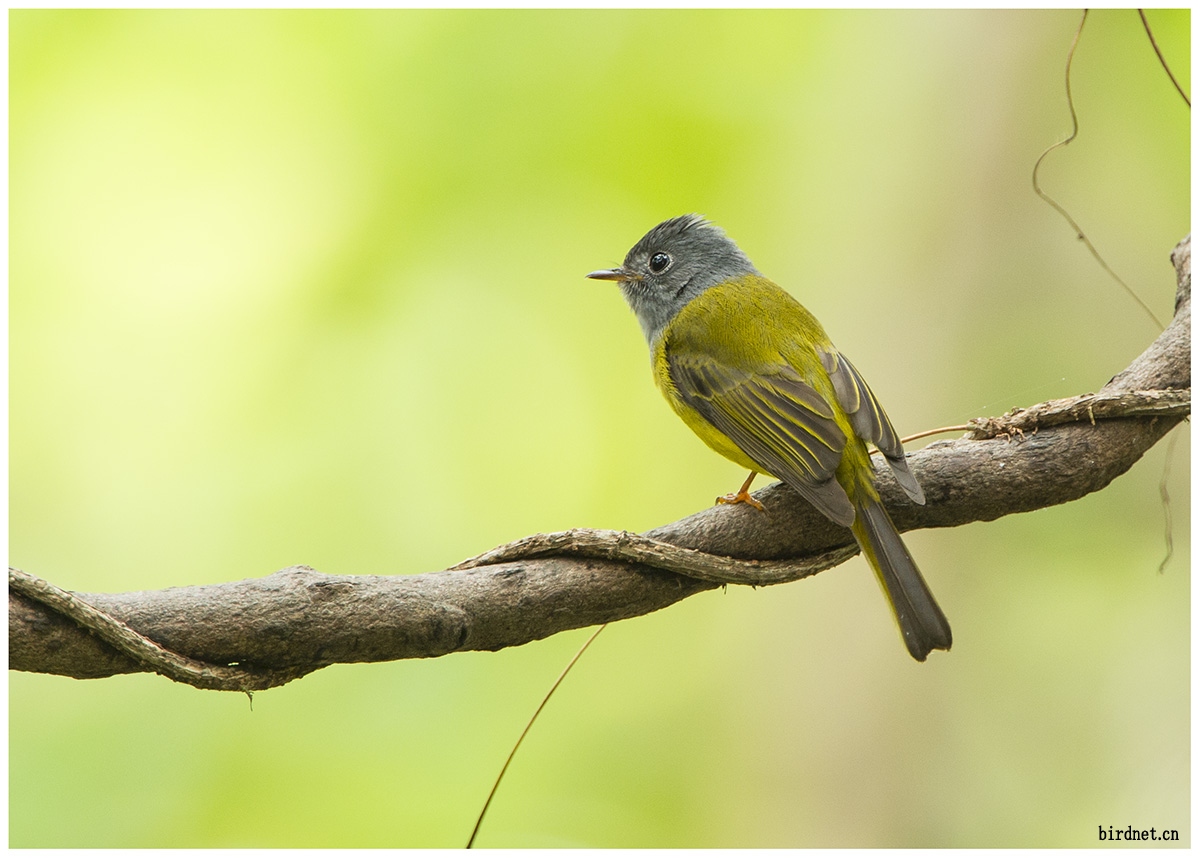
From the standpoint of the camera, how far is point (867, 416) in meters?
2.64

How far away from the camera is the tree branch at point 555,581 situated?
4.87 feet

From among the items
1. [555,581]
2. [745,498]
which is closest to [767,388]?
[745,498]

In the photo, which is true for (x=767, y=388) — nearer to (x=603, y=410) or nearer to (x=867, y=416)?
(x=867, y=416)

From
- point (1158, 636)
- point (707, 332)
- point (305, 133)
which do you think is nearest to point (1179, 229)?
point (1158, 636)

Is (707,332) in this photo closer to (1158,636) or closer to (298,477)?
(298,477)

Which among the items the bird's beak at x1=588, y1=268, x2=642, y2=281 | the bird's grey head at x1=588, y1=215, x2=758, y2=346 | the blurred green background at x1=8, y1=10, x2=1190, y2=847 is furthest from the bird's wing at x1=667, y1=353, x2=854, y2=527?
the blurred green background at x1=8, y1=10, x2=1190, y2=847

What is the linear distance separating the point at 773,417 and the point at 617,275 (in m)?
1.10

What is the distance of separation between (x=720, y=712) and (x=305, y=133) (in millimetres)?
3160

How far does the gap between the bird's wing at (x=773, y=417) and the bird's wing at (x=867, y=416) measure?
6 cm

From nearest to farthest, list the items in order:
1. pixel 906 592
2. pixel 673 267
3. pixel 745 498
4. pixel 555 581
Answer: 1. pixel 555 581
2. pixel 906 592
3. pixel 745 498
4. pixel 673 267

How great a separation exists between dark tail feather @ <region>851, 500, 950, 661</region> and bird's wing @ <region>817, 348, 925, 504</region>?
0.58 feet

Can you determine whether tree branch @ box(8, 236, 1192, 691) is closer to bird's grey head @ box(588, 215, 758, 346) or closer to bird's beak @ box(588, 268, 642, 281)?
bird's grey head @ box(588, 215, 758, 346)

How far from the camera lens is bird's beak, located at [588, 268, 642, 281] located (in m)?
3.61

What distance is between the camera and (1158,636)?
4.26 meters
